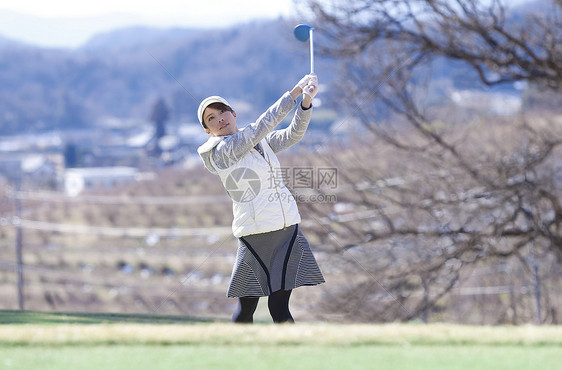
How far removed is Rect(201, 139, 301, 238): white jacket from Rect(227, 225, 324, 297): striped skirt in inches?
3.6

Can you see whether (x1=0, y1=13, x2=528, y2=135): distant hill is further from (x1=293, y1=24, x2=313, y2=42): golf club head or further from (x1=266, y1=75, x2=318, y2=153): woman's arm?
(x1=266, y1=75, x2=318, y2=153): woman's arm

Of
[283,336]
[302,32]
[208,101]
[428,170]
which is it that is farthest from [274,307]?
[428,170]

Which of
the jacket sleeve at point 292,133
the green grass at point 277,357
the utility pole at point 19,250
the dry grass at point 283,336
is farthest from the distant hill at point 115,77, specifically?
the green grass at point 277,357

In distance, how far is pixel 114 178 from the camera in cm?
6619

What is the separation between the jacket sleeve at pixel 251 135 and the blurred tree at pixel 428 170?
8.38m

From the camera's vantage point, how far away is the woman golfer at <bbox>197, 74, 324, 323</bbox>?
4988 mm

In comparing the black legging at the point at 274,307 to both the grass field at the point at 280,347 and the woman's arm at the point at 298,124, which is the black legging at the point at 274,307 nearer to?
the grass field at the point at 280,347

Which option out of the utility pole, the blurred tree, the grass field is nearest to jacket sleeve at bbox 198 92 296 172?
the grass field

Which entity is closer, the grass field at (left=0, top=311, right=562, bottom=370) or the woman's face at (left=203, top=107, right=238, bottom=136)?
the grass field at (left=0, top=311, right=562, bottom=370)

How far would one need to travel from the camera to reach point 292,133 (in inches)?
207

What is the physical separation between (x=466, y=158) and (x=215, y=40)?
10853 centimetres

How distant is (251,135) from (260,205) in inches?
18.2

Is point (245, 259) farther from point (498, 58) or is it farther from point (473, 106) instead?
point (473, 106)

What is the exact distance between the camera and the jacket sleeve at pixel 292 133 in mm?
5154
